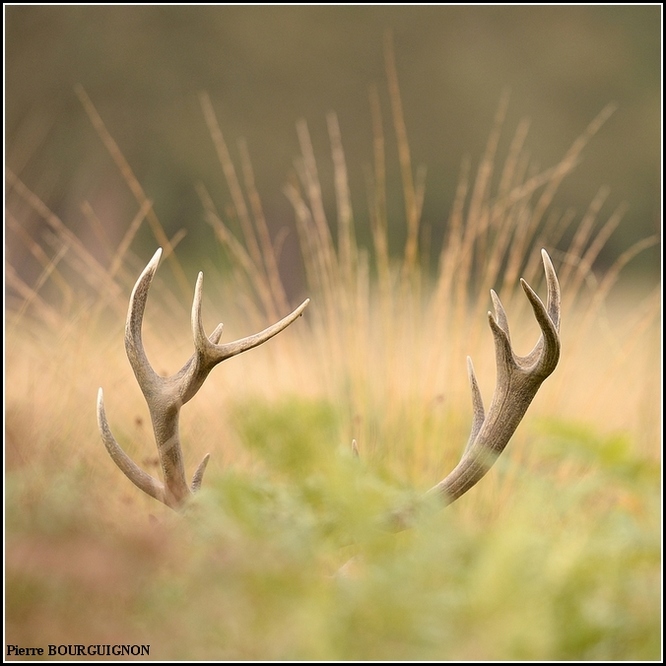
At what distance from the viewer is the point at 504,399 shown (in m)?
1.35

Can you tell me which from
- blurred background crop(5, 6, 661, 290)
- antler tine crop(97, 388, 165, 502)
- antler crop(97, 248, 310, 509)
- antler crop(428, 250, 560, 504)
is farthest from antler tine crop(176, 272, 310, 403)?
blurred background crop(5, 6, 661, 290)

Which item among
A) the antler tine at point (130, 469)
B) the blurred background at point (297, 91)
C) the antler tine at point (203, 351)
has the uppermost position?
the blurred background at point (297, 91)

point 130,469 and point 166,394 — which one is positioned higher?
point 166,394

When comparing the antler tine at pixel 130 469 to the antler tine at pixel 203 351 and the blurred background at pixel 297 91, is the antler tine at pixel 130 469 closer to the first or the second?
the antler tine at pixel 203 351

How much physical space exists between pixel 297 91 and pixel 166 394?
8.32m

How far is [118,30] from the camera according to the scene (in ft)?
27.7

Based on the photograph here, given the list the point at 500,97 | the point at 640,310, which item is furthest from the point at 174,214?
the point at 640,310

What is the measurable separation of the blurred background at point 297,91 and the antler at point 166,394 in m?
6.48

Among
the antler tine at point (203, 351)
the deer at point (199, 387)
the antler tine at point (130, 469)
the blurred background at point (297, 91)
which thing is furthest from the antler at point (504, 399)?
the blurred background at point (297, 91)

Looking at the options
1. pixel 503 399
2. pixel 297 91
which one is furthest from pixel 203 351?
pixel 297 91

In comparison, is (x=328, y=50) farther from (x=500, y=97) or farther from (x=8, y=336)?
(x=8, y=336)

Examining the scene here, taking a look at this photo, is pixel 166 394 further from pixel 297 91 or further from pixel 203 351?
pixel 297 91

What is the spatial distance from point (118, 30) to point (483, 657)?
8.62m

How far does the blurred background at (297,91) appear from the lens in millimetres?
8352
